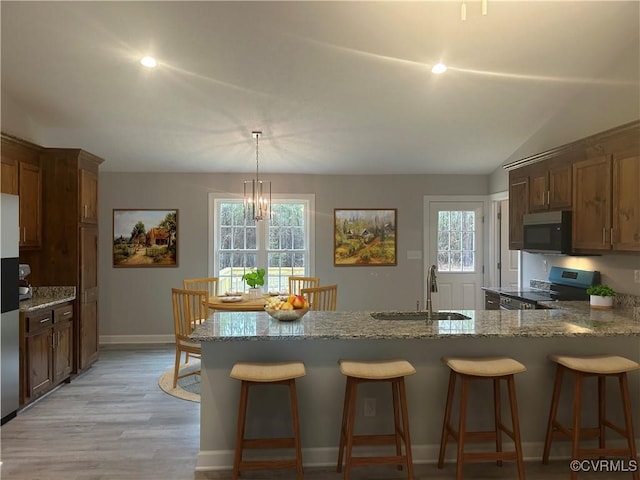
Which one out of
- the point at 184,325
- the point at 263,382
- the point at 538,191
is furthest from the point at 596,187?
the point at 184,325

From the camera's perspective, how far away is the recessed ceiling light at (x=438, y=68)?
11.7ft

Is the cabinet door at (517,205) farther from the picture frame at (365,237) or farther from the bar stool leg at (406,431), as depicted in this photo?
the bar stool leg at (406,431)

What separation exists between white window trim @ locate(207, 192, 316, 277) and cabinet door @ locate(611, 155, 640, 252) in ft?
11.5

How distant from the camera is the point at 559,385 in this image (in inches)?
106

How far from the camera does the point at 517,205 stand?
4586 millimetres

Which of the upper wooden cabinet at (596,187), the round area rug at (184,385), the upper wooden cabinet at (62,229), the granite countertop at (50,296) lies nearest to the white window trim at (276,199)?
the round area rug at (184,385)

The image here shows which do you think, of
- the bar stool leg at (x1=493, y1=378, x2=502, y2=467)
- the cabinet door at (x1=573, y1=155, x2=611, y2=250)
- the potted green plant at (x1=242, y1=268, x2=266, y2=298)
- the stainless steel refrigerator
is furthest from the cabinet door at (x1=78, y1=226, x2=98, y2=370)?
the cabinet door at (x1=573, y1=155, x2=611, y2=250)

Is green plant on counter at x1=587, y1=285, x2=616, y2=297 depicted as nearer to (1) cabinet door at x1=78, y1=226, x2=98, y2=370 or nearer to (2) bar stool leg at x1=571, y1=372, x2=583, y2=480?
(2) bar stool leg at x1=571, y1=372, x2=583, y2=480

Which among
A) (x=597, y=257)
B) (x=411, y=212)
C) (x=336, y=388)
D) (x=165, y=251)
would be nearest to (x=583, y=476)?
(x=336, y=388)

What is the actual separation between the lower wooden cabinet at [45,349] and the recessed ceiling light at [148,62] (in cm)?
227

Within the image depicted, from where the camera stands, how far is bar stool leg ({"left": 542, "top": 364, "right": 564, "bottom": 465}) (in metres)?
2.70

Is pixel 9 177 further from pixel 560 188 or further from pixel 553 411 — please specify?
pixel 560 188

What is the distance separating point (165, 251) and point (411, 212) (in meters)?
3.38

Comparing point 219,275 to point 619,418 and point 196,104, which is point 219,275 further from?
point 619,418
